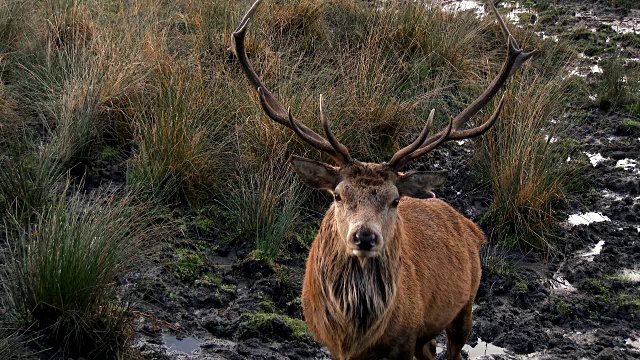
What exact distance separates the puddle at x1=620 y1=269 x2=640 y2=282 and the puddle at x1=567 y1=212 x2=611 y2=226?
75 cm

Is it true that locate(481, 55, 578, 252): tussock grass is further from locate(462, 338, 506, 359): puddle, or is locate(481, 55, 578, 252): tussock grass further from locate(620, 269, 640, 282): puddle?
locate(462, 338, 506, 359): puddle

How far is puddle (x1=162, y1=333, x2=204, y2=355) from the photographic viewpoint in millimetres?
5367

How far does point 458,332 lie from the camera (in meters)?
5.59

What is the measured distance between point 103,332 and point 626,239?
4.57 meters

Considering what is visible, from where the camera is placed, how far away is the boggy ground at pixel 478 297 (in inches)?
219

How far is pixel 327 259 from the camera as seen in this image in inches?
187

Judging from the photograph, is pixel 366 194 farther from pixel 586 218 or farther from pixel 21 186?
pixel 586 218

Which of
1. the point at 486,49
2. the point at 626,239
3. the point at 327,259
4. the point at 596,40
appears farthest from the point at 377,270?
the point at 596,40

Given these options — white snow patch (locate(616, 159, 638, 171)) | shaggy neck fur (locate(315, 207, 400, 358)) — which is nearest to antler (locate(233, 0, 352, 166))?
shaggy neck fur (locate(315, 207, 400, 358))

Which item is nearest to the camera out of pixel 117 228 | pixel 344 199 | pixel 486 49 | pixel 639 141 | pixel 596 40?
pixel 344 199

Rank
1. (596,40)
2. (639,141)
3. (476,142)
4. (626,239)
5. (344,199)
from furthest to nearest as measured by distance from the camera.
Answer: (596,40), (639,141), (476,142), (626,239), (344,199)

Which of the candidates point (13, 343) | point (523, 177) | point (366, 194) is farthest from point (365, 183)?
point (523, 177)

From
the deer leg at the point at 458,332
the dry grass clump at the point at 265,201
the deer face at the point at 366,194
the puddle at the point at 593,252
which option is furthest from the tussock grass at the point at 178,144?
the puddle at the point at 593,252

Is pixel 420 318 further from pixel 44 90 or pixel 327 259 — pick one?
pixel 44 90
